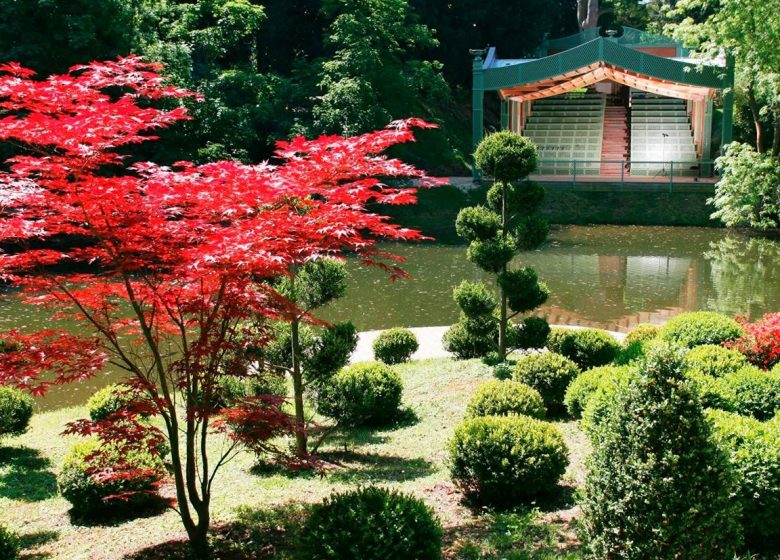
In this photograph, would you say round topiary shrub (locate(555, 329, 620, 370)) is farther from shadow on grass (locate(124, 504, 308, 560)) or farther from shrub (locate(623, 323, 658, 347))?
shadow on grass (locate(124, 504, 308, 560))

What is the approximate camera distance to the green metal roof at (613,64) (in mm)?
28719

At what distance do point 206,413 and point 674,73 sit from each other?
27231 millimetres

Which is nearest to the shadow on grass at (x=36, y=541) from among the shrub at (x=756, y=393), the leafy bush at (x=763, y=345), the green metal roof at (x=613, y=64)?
the shrub at (x=756, y=393)

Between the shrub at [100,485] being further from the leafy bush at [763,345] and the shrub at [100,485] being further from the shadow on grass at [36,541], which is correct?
the leafy bush at [763,345]

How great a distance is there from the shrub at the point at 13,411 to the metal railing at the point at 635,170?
2434cm

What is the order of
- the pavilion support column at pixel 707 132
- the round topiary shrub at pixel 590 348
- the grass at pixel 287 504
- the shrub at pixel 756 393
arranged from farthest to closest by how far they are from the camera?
the pavilion support column at pixel 707 132 < the round topiary shrub at pixel 590 348 < the shrub at pixel 756 393 < the grass at pixel 287 504

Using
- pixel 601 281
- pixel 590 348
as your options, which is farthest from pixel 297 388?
pixel 601 281

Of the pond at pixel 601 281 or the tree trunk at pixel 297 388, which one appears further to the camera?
the pond at pixel 601 281

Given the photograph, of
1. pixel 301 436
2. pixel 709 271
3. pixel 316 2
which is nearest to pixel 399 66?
pixel 316 2

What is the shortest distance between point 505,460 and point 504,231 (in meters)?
6.60

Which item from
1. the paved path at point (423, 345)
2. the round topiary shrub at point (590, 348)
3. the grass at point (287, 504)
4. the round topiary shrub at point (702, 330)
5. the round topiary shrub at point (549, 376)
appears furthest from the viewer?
the paved path at point (423, 345)

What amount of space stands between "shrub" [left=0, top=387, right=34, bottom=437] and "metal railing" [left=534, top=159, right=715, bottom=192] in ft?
79.8

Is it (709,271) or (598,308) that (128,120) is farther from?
(709,271)

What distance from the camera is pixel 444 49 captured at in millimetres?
40875
